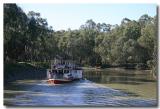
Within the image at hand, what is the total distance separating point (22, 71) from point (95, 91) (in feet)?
5.54

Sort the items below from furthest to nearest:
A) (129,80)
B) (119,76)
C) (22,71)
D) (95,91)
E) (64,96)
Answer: (22,71) → (129,80) → (119,76) → (95,91) → (64,96)

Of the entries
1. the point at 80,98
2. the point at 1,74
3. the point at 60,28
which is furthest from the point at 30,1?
the point at 80,98

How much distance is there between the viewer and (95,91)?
828 cm

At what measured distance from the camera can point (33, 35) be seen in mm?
8508

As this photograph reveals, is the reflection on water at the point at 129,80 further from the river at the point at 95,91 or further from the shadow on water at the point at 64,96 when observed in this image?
the shadow on water at the point at 64,96

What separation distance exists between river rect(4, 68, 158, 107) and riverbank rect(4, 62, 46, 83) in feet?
0.40

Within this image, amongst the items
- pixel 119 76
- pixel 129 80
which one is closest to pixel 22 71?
pixel 119 76

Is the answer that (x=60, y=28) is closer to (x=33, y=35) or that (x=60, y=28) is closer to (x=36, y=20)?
(x=36, y=20)

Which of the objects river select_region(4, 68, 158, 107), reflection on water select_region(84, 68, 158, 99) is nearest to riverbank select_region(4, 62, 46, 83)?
river select_region(4, 68, 158, 107)

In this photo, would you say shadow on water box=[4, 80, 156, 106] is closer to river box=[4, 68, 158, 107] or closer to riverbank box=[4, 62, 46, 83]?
river box=[4, 68, 158, 107]

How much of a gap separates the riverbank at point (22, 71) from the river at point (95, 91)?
122 millimetres

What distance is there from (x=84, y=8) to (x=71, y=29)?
1.47ft

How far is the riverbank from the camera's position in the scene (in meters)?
7.46

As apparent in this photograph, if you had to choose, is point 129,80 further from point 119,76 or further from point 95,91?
point 95,91
